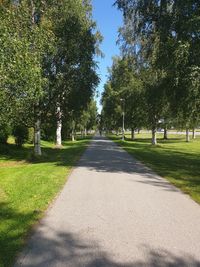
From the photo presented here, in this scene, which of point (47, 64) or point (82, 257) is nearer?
point (82, 257)

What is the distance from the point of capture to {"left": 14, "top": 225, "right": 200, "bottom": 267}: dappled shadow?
504 centimetres

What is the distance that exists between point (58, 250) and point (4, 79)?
10779 mm

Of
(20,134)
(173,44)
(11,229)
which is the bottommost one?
(11,229)

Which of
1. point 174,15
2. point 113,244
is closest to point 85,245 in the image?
point 113,244

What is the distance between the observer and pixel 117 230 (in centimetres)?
661

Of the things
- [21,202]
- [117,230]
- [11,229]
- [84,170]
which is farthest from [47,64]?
[117,230]

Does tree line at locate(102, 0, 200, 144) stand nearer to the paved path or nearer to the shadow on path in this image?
the paved path

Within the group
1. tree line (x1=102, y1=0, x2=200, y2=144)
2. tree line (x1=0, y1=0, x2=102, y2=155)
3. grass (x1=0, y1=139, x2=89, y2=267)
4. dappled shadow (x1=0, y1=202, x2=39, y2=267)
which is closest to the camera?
dappled shadow (x1=0, y1=202, x2=39, y2=267)

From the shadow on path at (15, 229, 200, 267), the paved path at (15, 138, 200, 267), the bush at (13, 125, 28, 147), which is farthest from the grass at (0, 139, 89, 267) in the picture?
the bush at (13, 125, 28, 147)

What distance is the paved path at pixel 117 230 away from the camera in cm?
522

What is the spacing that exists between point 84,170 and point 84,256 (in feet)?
34.5

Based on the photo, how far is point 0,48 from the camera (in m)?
14.7

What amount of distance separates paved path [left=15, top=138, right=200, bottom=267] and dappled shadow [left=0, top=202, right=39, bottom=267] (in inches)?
8.4

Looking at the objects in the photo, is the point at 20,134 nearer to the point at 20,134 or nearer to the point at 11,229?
the point at 20,134
